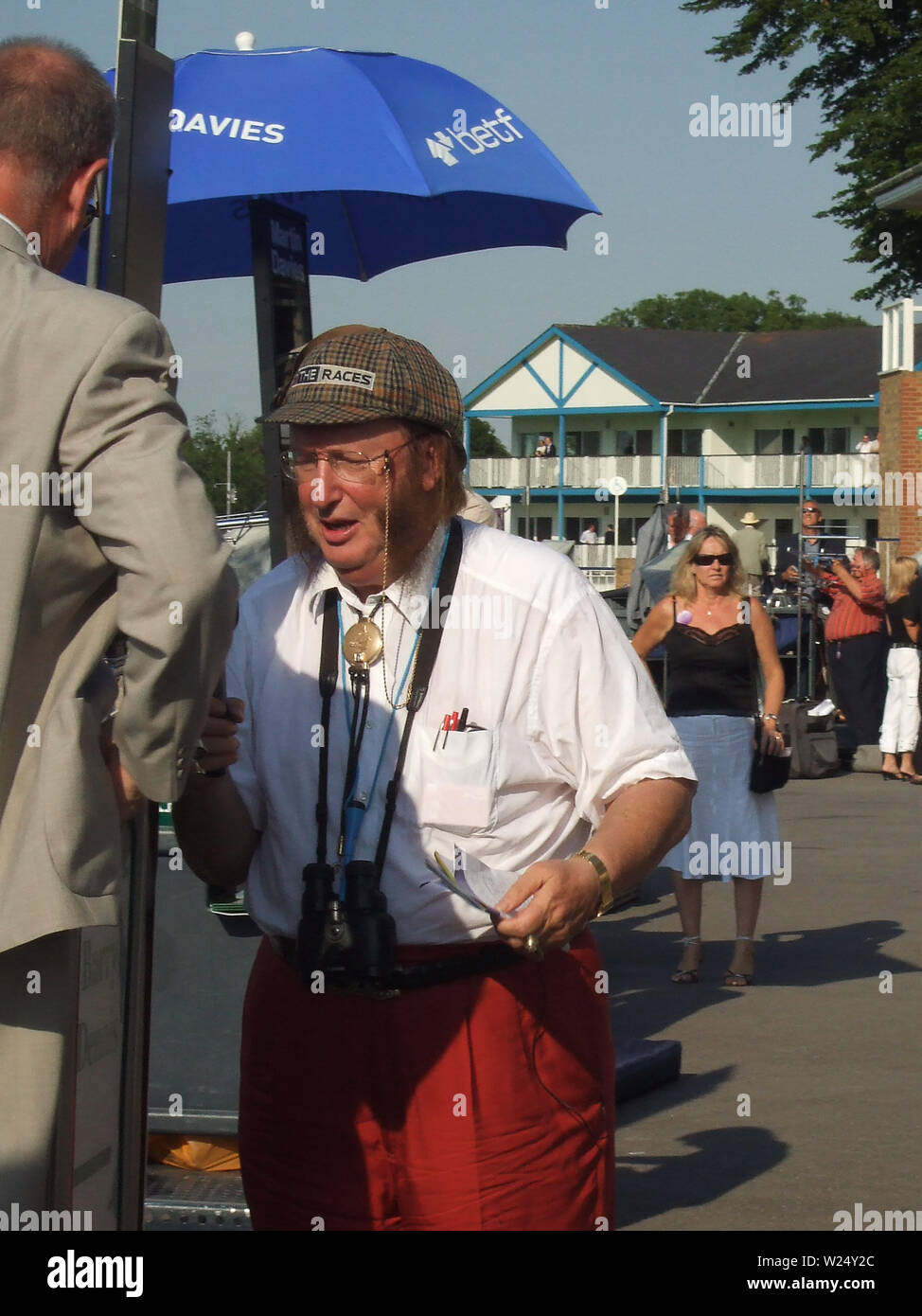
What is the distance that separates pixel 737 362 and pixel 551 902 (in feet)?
225

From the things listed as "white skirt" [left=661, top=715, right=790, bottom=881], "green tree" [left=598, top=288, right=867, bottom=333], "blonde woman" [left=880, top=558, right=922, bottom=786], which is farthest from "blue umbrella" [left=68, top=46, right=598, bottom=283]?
"green tree" [left=598, top=288, right=867, bottom=333]

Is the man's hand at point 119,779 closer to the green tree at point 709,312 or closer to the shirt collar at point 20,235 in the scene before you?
the shirt collar at point 20,235

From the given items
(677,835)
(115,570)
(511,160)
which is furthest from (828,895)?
(115,570)

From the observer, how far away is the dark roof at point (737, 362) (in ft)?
229

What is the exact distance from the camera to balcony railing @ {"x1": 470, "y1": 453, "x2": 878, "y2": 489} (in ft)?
228

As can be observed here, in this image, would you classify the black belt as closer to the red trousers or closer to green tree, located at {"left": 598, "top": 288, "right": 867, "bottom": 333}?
the red trousers

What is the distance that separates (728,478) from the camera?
2793 inches

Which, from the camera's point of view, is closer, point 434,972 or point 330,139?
point 434,972

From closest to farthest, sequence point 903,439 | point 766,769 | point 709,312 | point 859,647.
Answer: point 766,769, point 859,647, point 903,439, point 709,312

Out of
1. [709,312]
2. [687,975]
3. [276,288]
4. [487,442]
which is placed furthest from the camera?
[709,312]

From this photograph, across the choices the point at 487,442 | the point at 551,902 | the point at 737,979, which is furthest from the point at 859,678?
the point at 487,442

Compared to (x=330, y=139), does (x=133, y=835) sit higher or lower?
lower

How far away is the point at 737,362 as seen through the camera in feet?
228

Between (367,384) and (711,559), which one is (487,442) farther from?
(367,384)
